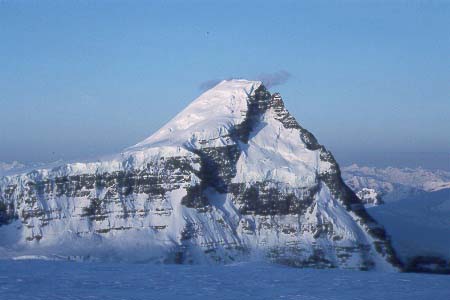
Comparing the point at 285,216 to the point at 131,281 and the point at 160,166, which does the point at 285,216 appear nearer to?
the point at 160,166

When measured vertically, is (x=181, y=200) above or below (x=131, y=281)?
above

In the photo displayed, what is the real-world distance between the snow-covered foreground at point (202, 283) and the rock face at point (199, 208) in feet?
211

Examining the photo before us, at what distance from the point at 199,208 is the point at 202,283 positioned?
74.0 meters

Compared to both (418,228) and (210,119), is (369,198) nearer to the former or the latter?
(418,228)

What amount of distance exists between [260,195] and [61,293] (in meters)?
79.7

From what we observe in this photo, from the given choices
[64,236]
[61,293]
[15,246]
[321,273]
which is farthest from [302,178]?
[61,293]

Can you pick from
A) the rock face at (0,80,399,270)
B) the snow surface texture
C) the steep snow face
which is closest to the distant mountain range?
the rock face at (0,80,399,270)

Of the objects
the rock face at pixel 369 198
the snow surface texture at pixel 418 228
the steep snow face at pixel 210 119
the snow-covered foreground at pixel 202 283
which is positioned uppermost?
the steep snow face at pixel 210 119

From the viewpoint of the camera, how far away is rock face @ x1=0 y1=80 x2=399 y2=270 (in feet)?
321

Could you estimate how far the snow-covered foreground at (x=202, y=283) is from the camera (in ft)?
81.5

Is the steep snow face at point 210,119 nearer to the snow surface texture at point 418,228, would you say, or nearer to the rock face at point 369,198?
the snow surface texture at point 418,228

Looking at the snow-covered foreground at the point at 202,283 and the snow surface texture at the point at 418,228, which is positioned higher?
the snow surface texture at the point at 418,228

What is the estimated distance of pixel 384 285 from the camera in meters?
27.5

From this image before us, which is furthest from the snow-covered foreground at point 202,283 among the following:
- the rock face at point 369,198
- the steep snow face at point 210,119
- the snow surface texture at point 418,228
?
the rock face at point 369,198
